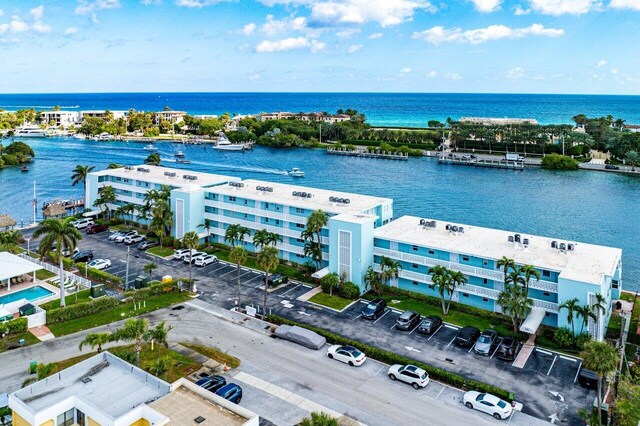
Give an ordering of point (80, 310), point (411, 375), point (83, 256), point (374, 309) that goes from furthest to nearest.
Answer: point (83, 256) < point (374, 309) < point (80, 310) < point (411, 375)

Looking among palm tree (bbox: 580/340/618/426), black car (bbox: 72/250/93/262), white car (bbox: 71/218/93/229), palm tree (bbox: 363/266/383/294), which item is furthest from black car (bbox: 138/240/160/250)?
palm tree (bbox: 580/340/618/426)

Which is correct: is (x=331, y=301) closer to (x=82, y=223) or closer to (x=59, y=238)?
(x=59, y=238)

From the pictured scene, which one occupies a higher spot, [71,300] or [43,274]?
[43,274]

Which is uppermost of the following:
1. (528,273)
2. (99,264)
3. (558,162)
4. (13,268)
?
(558,162)

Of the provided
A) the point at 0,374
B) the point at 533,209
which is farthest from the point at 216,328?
the point at 533,209

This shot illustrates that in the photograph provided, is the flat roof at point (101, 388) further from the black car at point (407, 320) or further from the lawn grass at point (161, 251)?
the lawn grass at point (161, 251)

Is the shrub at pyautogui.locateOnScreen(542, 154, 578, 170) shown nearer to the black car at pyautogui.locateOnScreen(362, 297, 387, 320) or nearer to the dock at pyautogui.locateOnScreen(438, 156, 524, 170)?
the dock at pyautogui.locateOnScreen(438, 156, 524, 170)

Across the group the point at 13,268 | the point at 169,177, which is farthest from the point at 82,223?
the point at 13,268

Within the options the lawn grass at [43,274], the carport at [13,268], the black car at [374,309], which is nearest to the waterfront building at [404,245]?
the black car at [374,309]
